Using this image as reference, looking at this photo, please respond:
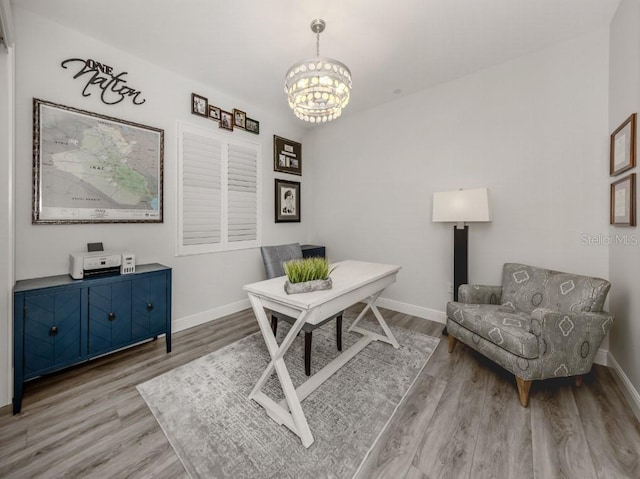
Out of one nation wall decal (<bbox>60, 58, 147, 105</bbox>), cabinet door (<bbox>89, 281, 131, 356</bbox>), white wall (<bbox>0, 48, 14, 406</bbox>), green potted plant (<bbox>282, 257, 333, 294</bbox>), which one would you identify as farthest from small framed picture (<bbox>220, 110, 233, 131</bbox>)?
green potted plant (<bbox>282, 257, 333, 294</bbox>)

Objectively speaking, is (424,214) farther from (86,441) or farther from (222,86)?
(86,441)

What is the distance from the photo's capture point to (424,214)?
3176 mm

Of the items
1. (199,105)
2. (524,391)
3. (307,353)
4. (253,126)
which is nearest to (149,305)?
(307,353)

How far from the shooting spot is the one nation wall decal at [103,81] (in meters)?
2.20

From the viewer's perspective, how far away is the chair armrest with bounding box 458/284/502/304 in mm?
2398

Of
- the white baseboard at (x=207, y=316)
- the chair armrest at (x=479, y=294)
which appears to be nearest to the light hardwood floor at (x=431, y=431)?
the chair armrest at (x=479, y=294)

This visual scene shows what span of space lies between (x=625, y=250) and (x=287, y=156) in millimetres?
3741

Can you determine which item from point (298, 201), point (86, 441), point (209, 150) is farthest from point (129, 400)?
point (298, 201)

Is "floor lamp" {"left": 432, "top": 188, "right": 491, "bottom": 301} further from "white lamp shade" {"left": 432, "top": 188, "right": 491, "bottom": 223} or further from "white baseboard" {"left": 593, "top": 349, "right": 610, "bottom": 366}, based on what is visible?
"white baseboard" {"left": 593, "top": 349, "right": 610, "bottom": 366}

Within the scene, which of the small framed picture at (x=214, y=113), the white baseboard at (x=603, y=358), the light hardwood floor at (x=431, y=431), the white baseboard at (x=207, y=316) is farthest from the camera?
the small framed picture at (x=214, y=113)

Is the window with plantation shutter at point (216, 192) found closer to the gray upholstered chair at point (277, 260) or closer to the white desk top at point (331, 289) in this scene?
the gray upholstered chair at point (277, 260)

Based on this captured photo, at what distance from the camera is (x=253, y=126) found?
11.5 ft

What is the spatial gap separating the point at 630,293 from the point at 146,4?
13.4 ft

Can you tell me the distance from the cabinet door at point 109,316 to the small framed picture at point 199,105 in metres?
1.99
